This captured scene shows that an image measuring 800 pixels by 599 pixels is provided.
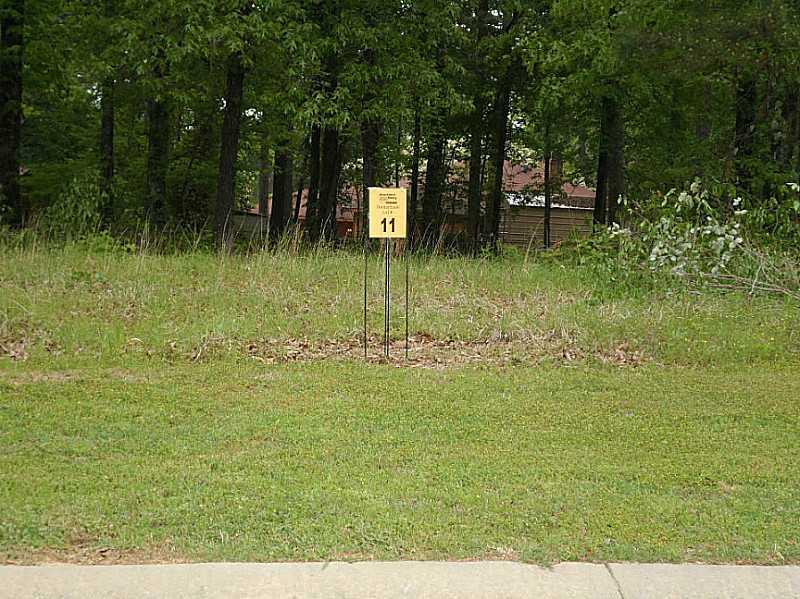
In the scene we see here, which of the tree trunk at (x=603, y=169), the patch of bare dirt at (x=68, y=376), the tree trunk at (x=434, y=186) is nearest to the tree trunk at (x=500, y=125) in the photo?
the tree trunk at (x=434, y=186)

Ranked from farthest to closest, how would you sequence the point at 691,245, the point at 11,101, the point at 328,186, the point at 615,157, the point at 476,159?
1. the point at 476,159
2. the point at 615,157
3. the point at 328,186
4. the point at 11,101
5. the point at 691,245

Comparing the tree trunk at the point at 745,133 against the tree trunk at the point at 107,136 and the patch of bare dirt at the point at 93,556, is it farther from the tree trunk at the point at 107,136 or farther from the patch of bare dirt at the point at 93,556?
the patch of bare dirt at the point at 93,556

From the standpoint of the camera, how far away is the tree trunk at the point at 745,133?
1745 centimetres

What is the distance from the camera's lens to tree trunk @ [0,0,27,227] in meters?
17.5

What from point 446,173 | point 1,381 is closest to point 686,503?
point 1,381

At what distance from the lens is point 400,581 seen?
418 centimetres

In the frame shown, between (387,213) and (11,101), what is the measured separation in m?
11.9

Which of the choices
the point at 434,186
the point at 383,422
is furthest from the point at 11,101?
the point at 383,422

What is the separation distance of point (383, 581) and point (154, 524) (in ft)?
4.39

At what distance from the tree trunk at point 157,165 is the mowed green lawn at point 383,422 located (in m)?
7.45

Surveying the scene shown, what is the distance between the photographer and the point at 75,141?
24.8m

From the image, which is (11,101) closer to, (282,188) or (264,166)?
(282,188)

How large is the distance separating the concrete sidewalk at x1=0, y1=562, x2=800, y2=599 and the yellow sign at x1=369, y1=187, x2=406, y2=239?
4717 millimetres

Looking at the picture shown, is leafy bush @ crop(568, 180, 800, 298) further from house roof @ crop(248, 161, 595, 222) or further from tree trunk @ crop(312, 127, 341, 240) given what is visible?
house roof @ crop(248, 161, 595, 222)
